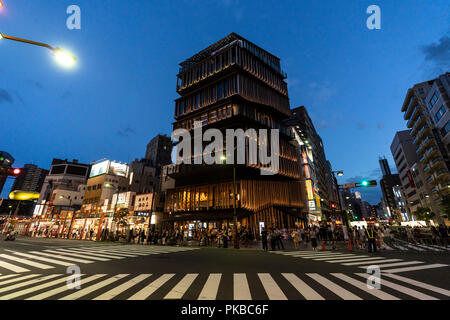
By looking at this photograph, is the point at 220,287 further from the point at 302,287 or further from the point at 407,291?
the point at 407,291

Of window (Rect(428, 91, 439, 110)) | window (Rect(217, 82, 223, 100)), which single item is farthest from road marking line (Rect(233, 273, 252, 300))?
window (Rect(428, 91, 439, 110))

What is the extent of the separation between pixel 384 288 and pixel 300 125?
60.4 metres

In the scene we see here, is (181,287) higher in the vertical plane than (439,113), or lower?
lower

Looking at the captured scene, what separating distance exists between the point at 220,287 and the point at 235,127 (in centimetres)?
2905

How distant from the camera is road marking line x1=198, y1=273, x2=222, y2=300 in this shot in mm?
4798

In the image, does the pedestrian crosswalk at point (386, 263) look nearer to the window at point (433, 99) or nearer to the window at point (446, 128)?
the window at point (446, 128)

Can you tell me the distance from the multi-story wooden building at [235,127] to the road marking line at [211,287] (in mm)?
22004

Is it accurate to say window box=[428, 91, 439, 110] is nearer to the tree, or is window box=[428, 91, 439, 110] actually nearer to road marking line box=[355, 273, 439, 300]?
the tree

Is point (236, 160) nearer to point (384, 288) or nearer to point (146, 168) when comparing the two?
point (384, 288)

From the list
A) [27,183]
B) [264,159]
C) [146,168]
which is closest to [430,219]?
[264,159]

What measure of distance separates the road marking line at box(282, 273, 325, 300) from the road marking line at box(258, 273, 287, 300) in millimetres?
529

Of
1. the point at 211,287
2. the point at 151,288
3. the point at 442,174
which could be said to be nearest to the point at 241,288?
the point at 211,287

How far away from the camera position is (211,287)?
5527 mm

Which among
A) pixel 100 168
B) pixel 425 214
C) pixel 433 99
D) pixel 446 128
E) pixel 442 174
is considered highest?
pixel 433 99
